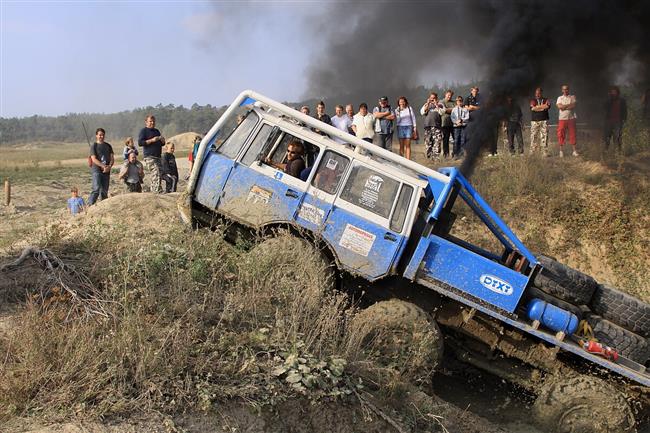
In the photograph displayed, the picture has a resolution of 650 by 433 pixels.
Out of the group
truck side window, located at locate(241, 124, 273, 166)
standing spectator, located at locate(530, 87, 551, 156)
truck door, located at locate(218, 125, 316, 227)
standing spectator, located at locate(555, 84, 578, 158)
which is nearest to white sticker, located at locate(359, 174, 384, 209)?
truck door, located at locate(218, 125, 316, 227)

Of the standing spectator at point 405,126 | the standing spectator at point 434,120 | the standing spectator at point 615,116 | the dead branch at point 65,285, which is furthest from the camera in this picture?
the standing spectator at point 434,120

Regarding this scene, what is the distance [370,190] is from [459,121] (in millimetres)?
8391

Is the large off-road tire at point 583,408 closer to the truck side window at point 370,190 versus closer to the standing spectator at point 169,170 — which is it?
the truck side window at point 370,190

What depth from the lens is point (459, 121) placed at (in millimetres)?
15438

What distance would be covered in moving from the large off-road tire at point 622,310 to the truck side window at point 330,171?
358cm

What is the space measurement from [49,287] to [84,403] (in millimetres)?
1980

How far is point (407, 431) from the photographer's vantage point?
5.47 m

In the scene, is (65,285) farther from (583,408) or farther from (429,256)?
(583,408)

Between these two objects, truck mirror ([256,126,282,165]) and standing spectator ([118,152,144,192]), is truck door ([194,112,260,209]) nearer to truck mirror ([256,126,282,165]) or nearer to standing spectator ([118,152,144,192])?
truck mirror ([256,126,282,165])

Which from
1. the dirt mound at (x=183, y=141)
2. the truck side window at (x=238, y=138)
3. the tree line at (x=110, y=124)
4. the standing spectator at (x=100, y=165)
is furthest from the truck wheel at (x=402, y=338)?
the tree line at (x=110, y=124)

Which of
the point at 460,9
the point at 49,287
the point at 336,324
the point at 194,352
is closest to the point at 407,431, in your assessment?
the point at 336,324

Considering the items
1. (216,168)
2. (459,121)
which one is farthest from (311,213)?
(459,121)

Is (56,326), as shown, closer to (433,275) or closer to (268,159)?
(268,159)

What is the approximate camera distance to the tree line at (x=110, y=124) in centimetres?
6719
